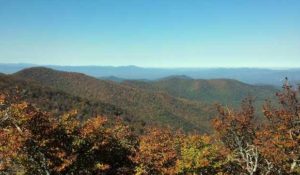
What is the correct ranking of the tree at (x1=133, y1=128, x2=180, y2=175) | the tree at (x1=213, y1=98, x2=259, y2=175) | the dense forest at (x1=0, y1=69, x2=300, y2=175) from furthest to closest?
the tree at (x1=213, y1=98, x2=259, y2=175), the tree at (x1=133, y1=128, x2=180, y2=175), the dense forest at (x1=0, y1=69, x2=300, y2=175)

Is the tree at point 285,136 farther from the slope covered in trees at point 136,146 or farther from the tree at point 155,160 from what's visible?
the tree at point 155,160

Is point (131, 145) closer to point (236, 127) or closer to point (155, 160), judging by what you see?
point (155, 160)

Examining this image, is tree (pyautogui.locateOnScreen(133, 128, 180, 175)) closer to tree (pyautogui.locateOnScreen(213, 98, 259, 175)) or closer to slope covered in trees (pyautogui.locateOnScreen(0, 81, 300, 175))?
slope covered in trees (pyautogui.locateOnScreen(0, 81, 300, 175))

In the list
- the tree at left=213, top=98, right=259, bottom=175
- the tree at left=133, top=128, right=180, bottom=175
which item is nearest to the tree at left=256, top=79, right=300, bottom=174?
the tree at left=213, top=98, right=259, bottom=175

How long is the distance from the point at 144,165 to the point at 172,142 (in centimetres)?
1298

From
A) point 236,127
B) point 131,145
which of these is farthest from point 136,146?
point 236,127

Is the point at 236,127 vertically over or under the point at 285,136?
over

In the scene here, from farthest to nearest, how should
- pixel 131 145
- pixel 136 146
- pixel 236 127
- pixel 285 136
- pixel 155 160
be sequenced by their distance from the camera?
pixel 136 146, pixel 131 145, pixel 236 127, pixel 285 136, pixel 155 160

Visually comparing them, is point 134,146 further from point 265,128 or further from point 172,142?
point 265,128

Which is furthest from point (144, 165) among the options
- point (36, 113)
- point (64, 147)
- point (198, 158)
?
point (36, 113)

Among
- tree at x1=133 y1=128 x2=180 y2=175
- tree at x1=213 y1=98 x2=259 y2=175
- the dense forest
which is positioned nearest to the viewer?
the dense forest

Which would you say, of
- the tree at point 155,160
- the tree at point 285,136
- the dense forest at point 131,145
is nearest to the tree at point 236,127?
the dense forest at point 131,145

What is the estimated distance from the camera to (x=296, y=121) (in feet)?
139

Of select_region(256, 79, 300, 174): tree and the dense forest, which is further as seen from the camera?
select_region(256, 79, 300, 174): tree
